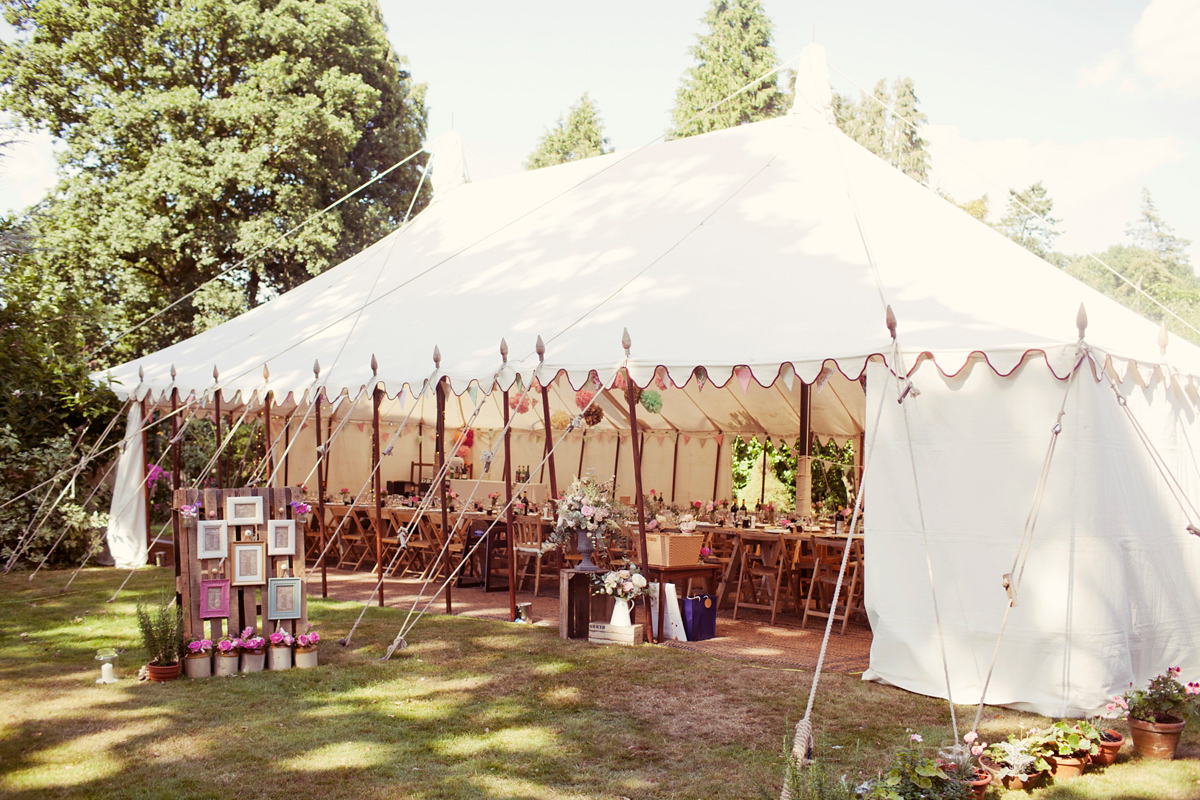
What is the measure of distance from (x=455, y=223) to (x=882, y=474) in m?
6.33

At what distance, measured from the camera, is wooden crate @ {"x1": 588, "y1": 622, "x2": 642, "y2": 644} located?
7.03m

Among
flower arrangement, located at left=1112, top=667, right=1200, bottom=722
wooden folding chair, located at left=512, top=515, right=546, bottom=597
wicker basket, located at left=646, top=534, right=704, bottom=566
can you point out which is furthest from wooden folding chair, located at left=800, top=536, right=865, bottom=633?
flower arrangement, located at left=1112, top=667, right=1200, bottom=722

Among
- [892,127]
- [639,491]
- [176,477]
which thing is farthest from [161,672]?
[892,127]

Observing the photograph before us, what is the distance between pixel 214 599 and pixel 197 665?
15.4 inches

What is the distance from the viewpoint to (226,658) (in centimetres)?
605

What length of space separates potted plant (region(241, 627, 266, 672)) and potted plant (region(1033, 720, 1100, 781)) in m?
4.38

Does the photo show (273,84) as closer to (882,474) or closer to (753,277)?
(753,277)

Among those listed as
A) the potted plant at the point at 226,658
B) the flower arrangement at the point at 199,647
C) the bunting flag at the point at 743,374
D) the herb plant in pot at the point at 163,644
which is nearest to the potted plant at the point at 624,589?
the bunting flag at the point at 743,374

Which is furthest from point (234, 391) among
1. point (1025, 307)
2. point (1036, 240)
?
point (1036, 240)

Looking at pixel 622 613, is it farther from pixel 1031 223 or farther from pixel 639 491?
pixel 1031 223

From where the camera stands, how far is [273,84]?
57.1 feet

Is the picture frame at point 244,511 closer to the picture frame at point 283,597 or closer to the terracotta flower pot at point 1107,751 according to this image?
the picture frame at point 283,597

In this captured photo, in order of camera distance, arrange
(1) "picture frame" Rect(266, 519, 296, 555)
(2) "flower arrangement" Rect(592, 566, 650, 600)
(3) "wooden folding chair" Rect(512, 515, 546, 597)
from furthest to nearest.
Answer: (3) "wooden folding chair" Rect(512, 515, 546, 597)
(2) "flower arrangement" Rect(592, 566, 650, 600)
(1) "picture frame" Rect(266, 519, 296, 555)

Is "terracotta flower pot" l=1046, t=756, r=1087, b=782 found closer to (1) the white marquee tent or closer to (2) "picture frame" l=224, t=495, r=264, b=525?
(1) the white marquee tent
